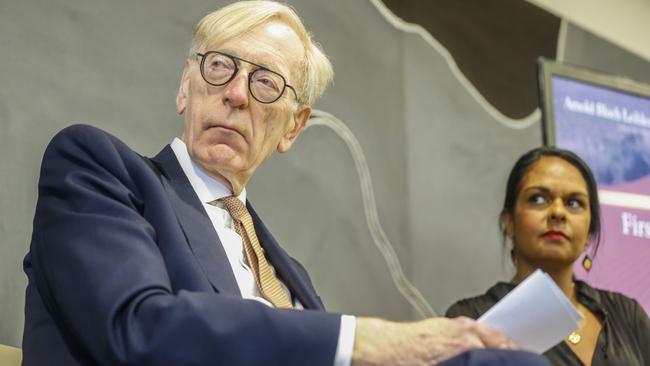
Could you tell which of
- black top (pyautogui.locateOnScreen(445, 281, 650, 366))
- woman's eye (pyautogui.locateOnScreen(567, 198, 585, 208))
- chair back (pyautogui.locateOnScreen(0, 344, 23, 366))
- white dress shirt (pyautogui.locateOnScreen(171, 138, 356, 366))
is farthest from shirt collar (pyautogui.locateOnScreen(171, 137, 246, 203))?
woman's eye (pyautogui.locateOnScreen(567, 198, 585, 208))

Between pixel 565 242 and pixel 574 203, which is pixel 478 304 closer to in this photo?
pixel 565 242

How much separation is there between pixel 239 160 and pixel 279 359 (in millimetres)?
698

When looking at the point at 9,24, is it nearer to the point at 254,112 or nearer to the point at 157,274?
the point at 254,112

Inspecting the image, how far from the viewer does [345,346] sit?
1.42 meters

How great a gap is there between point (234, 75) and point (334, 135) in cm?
119

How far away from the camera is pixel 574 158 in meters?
3.16

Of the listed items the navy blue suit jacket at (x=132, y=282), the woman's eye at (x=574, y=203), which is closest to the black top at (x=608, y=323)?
the woman's eye at (x=574, y=203)

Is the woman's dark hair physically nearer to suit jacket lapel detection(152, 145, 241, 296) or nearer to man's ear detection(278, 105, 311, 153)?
man's ear detection(278, 105, 311, 153)

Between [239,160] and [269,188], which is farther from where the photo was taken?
[269,188]

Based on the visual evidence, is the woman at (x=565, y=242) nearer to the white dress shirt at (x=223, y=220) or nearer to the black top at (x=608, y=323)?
the black top at (x=608, y=323)

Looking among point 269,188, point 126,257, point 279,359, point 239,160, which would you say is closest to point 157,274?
point 126,257

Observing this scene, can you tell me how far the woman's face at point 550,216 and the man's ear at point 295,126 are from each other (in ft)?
3.43

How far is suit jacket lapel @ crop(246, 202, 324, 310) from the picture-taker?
2023 mm

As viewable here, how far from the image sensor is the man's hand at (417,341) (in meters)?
1.43
